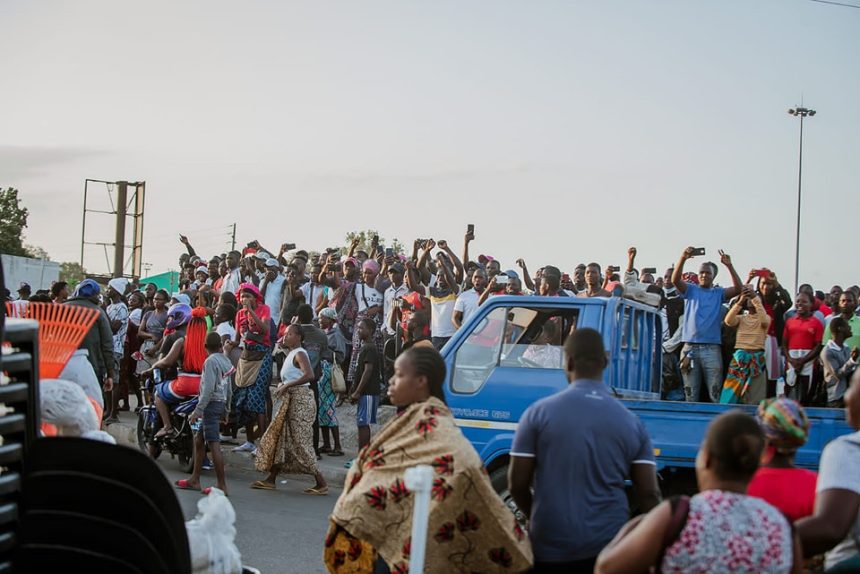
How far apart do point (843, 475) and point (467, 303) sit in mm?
9717

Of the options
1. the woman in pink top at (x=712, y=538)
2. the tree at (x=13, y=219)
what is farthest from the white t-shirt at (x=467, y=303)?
the tree at (x=13, y=219)

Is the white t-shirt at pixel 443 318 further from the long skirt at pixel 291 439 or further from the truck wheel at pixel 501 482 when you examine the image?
the truck wheel at pixel 501 482

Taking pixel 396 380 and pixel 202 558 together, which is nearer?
→ pixel 202 558

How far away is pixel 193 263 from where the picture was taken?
21.4m

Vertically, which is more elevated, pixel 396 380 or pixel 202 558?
pixel 396 380

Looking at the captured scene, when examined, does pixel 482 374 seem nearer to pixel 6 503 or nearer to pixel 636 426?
pixel 636 426

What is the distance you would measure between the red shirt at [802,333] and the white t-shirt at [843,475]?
897 centimetres

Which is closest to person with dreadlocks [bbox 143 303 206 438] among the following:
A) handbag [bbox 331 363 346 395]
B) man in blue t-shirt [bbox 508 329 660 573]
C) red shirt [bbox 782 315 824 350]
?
handbag [bbox 331 363 346 395]

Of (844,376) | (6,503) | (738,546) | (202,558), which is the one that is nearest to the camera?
(6,503)

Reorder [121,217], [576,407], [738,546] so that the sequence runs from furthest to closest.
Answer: [121,217] < [576,407] < [738,546]

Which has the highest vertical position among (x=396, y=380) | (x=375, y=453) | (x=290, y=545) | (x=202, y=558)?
(x=396, y=380)

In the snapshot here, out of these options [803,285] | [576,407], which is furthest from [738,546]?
[803,285]

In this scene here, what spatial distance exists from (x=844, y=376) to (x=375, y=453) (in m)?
8.60

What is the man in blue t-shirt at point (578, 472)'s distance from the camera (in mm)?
4574
